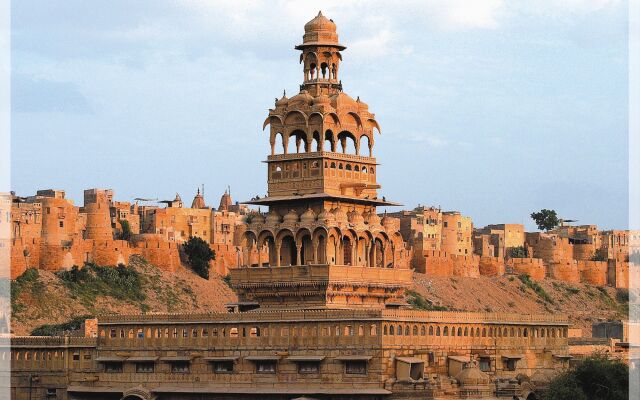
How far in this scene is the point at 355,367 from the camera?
70938 mm

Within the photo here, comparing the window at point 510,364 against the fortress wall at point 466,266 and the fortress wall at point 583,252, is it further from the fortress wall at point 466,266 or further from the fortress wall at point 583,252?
the fortress wall at point 583,252

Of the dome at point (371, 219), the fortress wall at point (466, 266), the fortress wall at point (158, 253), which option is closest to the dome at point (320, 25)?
the dome at point (371, 219)

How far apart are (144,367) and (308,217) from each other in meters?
9.35

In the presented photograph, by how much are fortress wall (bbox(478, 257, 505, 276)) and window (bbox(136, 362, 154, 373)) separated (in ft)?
276

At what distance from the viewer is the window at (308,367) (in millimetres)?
71625

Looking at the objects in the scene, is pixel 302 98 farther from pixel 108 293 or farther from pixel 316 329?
pixel 108 293

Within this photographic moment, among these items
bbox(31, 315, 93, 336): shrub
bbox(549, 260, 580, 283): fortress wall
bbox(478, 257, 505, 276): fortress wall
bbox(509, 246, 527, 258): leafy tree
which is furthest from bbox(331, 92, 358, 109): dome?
bbox(509, 246, 527, 258): leafy tree

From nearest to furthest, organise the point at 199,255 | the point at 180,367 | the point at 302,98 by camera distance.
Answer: the point at 180,367, the point at 302,98, the point at 199,255

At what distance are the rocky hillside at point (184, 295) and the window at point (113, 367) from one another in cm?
2772

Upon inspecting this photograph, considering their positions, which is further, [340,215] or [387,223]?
[387,223]

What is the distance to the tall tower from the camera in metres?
75.1

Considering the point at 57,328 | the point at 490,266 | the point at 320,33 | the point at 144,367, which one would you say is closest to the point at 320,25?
the point at 320,33

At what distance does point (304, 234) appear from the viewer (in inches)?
2982

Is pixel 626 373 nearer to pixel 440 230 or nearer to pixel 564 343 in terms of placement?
pixel 564 343
